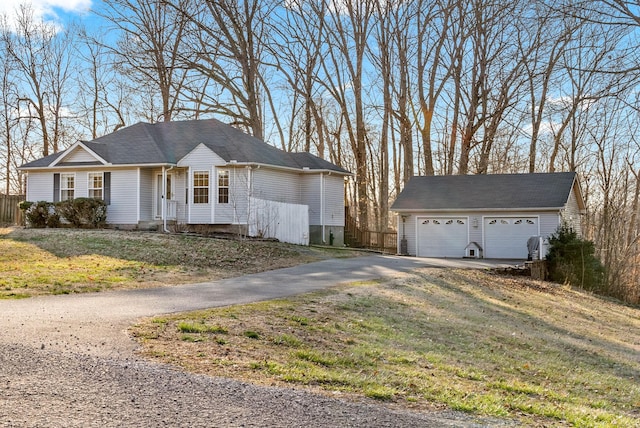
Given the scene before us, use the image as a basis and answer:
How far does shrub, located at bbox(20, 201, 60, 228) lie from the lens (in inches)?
1059

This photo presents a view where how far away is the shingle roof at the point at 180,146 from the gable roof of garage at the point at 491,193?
4.15 metres

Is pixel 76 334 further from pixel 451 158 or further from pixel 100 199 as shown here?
pixel 451 158

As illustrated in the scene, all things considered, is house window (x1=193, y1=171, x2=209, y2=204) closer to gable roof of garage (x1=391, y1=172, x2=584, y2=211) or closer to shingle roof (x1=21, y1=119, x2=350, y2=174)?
shingle roof (x1=21, y1=119, x2=350, y2=174)

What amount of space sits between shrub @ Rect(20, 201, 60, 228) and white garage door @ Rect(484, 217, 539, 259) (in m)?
19.0

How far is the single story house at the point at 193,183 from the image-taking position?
1048 inches

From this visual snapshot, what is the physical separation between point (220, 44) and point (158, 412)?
33.1 metres

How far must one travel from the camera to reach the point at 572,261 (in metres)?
26.0

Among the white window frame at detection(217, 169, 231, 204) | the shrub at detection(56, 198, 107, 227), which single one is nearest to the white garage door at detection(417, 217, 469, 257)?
the white window frame at detection(217, 169, 231, 204)

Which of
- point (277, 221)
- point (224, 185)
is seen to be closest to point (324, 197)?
point (277, 221)

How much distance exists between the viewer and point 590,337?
47.1 feet

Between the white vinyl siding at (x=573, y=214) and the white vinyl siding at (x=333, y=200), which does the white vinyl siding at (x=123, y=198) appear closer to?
the white vinyl siding at (x=333, y=200)

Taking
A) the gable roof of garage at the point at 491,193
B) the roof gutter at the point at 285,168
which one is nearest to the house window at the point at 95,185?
the roof gutter at the point at 285,168

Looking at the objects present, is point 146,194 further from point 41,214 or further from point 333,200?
point 333,200

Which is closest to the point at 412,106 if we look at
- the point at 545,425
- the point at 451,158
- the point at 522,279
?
the point at 451,158
